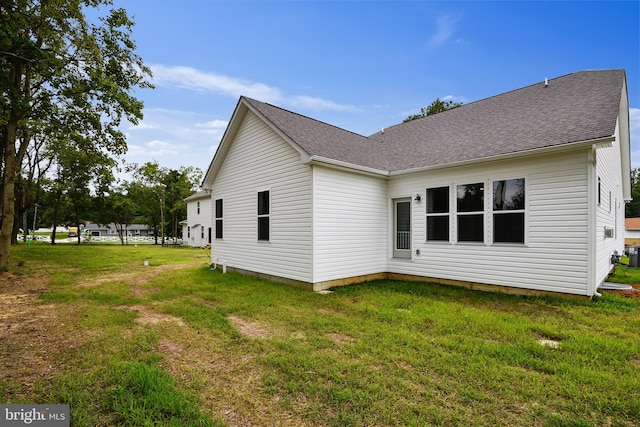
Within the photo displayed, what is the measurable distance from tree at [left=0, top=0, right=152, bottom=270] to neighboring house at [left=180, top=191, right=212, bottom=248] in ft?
52.0

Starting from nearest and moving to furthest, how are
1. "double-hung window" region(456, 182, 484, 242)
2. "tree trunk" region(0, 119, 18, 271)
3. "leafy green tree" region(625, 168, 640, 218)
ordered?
"double-hung window" region(456, 182, 484, 242) < "tree trunk" region(0, 119, 18, 271) < "leafy green tree" region(625, 168, 640, 218)

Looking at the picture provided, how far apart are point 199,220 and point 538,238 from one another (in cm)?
2912

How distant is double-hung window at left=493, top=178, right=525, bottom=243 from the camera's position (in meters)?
7.07

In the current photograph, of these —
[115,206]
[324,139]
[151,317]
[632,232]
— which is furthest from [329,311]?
[632,232]

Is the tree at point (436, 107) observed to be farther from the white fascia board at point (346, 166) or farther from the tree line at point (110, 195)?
the tree line at point (110, 195)

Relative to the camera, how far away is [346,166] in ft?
26.8

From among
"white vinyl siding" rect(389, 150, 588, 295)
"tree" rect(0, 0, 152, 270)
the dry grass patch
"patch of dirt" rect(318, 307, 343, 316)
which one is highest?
"tree" rect(0, 0, 152, 270)

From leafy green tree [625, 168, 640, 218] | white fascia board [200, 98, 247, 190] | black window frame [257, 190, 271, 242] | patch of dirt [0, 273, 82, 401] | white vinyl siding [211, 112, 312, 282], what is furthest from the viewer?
leafy green tree [625, 168, 640, 218]

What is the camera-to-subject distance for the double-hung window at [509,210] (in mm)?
7070

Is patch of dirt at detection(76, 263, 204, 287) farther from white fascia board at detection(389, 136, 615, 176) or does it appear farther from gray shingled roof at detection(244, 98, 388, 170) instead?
white fascia board at detection(389, 136, 615, 176)

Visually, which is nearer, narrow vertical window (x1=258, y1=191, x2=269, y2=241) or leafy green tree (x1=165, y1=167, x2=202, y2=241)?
narrow vertical window (x1=258, y1=191, x2=269, y2=241)

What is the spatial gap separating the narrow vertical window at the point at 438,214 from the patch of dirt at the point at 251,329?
5682mm

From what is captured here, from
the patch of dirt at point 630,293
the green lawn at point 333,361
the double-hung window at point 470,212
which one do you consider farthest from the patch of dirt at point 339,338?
the patch of dirt at point 630,293

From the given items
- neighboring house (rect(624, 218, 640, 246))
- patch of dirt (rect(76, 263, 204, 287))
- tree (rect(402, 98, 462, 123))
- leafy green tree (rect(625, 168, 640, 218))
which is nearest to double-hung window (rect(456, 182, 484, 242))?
patch of dirt (rect(76, 263, 204, 287))
